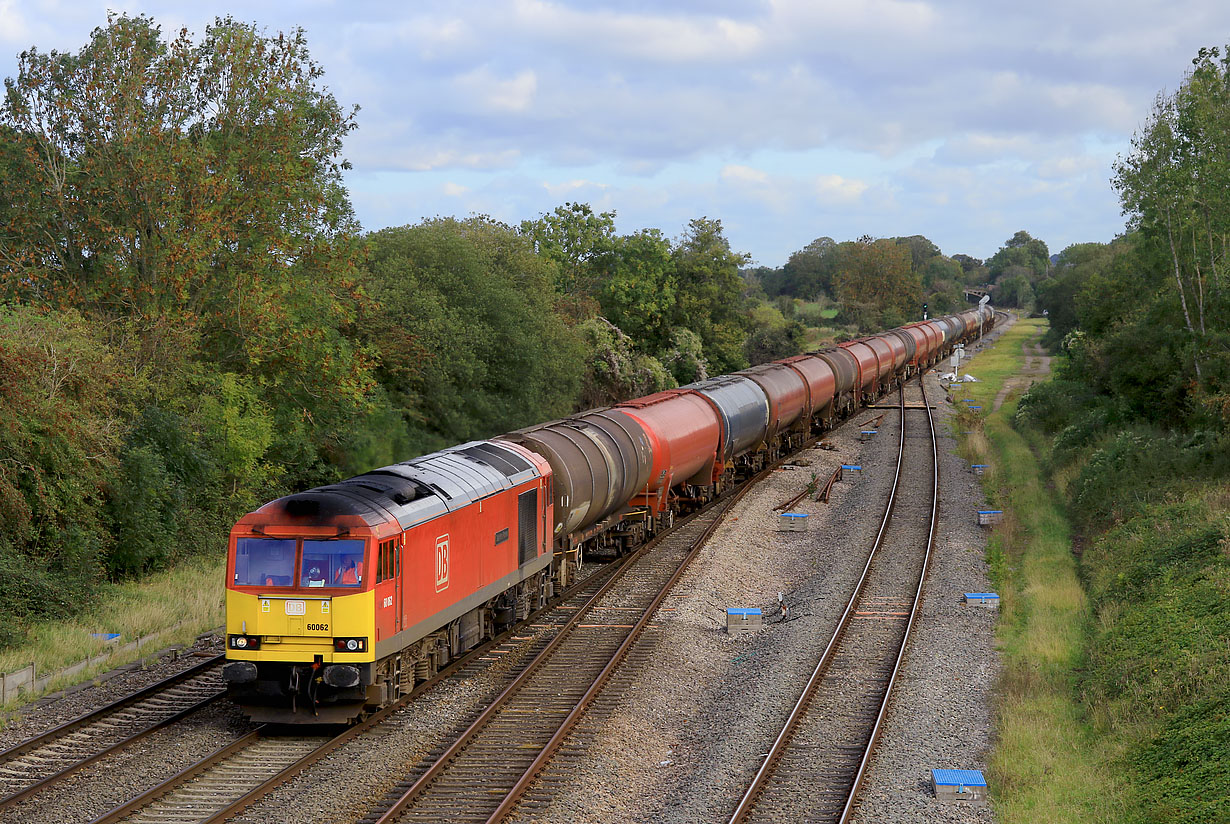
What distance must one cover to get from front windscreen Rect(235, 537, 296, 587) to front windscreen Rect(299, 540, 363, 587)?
22cm

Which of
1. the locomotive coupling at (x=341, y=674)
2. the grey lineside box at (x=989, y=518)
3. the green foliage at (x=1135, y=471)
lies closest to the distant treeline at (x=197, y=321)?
the locomotive coupling at (x=341, y=674)

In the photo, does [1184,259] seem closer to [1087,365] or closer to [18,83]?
[1087,365]

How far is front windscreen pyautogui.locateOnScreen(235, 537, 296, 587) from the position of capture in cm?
1491

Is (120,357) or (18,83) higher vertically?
(18,83)

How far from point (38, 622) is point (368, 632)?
948 cm

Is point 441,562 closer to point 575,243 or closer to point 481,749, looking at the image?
point 481,749

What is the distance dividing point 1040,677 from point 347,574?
35.9 feet

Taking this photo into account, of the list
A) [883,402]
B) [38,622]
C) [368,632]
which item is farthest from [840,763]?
[883,402]

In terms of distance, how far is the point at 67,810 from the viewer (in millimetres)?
12492

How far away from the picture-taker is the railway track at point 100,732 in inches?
Result: 531

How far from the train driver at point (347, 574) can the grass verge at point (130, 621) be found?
6001 millimetres

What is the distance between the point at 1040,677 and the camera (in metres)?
17.7

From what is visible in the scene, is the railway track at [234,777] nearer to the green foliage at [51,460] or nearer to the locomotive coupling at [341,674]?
the locomotive coupling at [341,674]

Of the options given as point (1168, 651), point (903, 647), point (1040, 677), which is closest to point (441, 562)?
point (903, 647)
